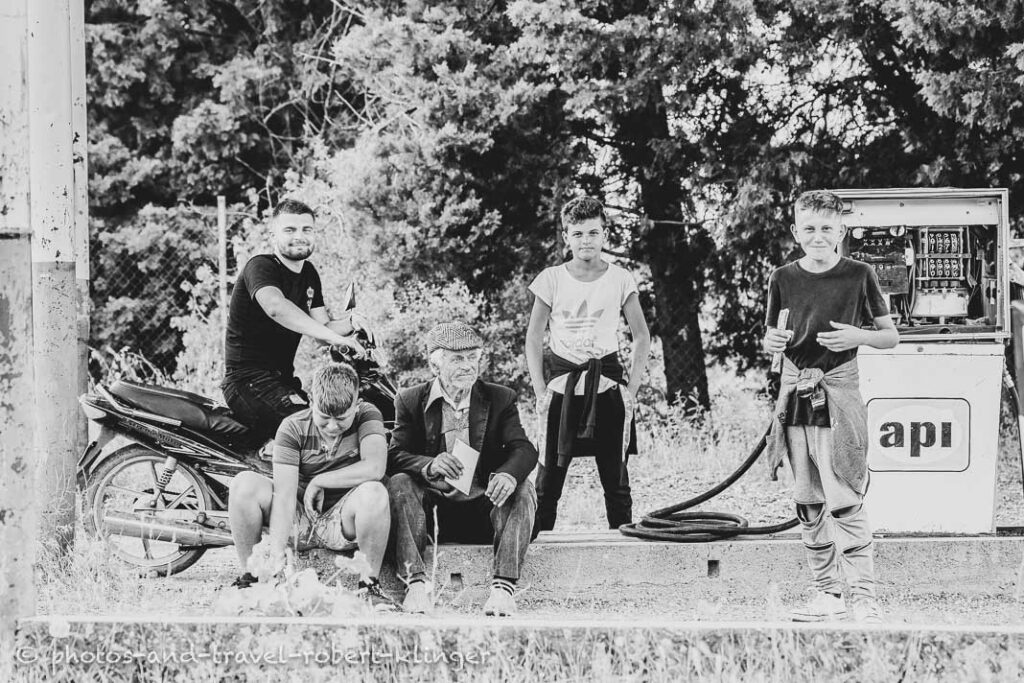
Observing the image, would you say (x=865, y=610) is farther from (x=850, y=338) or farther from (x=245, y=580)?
(x=245, y=580)

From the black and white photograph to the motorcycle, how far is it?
0.7 inches

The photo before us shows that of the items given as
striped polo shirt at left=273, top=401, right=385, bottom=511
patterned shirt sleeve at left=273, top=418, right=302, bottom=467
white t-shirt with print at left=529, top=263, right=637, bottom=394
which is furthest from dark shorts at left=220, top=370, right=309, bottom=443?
white t-shirt with print at left=529, top=263, right=637, bottom=394

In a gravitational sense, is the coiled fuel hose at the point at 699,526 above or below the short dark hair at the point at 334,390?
below

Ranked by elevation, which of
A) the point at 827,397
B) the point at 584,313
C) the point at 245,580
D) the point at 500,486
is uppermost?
the point at 584,313

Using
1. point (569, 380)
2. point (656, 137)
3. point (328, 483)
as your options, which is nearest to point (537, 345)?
point (569, 380)

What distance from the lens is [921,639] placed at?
3.68 metres

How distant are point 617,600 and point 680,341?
6072 mm

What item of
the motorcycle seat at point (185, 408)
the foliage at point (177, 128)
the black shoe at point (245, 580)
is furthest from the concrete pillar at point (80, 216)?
the foliage at point (177, 128)

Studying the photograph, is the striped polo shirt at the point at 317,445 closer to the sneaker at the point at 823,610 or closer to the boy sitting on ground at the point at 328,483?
the boy sitting on ground at the point at 328,483

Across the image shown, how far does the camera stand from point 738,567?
5738mm

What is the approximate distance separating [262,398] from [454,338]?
102 centimetres

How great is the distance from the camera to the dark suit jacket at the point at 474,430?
5.29 m

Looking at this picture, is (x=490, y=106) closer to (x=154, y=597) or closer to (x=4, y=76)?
(x=154, y=597)

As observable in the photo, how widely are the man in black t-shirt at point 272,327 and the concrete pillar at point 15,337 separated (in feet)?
5.09
